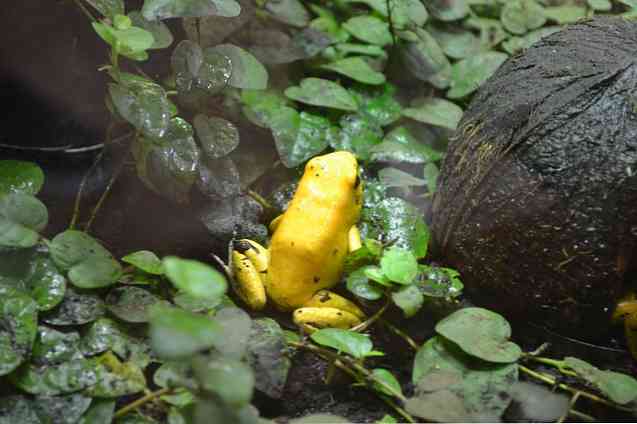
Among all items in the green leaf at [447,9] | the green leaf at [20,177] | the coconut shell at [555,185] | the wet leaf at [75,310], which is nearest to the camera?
the wet leaf at [75,310]

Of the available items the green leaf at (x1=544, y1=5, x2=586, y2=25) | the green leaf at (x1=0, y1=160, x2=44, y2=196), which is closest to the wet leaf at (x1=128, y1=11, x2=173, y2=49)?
the green leaf at (x1=0, y1=160, x2=44, y2=196)

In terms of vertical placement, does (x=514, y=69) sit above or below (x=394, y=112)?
above

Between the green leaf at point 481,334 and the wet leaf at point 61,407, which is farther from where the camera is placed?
the green leaf at point 481,334

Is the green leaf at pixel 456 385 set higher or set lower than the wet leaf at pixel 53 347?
higher

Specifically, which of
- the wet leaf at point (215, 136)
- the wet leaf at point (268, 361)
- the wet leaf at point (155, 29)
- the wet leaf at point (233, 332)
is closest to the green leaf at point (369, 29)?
the wet leaf at point (215, 136)

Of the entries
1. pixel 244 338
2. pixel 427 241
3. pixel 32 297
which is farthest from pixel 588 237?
pixel 32 297

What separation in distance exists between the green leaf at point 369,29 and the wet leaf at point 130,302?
150 cm

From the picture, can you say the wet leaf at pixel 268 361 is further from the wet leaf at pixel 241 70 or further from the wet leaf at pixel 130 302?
the wet leaf at pixel 241 70

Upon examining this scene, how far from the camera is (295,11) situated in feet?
9.76

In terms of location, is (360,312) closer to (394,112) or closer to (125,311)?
(125,311)

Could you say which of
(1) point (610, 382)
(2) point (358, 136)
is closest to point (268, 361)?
(1) point (610, 382)

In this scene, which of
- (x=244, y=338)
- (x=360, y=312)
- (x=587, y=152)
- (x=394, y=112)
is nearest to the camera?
(x=244, y=338)

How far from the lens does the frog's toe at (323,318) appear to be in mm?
2121

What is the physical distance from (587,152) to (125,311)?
1292 millimetres
